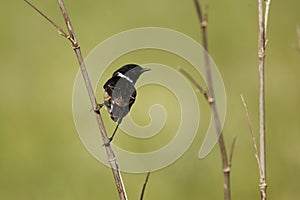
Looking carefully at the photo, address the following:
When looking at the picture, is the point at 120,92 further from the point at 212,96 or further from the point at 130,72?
the point at 212,96

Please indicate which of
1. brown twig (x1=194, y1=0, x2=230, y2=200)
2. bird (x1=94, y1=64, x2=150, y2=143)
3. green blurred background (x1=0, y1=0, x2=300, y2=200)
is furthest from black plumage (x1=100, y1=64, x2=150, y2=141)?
green blurred background (x1=0, y1=0, x2=300, y2=200)

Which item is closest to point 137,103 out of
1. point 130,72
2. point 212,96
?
point 130,72

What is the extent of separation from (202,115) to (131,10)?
6.62ft

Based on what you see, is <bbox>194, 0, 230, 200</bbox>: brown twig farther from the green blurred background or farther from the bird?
the green blurred background

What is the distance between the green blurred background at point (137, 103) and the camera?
14.1 ft

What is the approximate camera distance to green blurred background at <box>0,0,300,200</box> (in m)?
4.31

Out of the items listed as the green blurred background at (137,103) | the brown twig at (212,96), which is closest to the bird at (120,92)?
the brown twig at (212,96)

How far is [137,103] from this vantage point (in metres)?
5.31

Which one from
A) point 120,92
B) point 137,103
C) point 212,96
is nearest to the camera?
point 212,96

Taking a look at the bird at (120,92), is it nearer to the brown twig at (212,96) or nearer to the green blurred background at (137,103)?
the brown twig at (212,96)

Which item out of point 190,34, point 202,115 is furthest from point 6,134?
point 190,34

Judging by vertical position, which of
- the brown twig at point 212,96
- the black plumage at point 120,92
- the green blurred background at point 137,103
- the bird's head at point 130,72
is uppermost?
the green blurred background at point 137,103

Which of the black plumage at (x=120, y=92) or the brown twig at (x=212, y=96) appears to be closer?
the brown twig at (x=212, y=96)

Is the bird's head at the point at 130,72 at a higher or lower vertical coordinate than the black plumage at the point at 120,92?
higher
